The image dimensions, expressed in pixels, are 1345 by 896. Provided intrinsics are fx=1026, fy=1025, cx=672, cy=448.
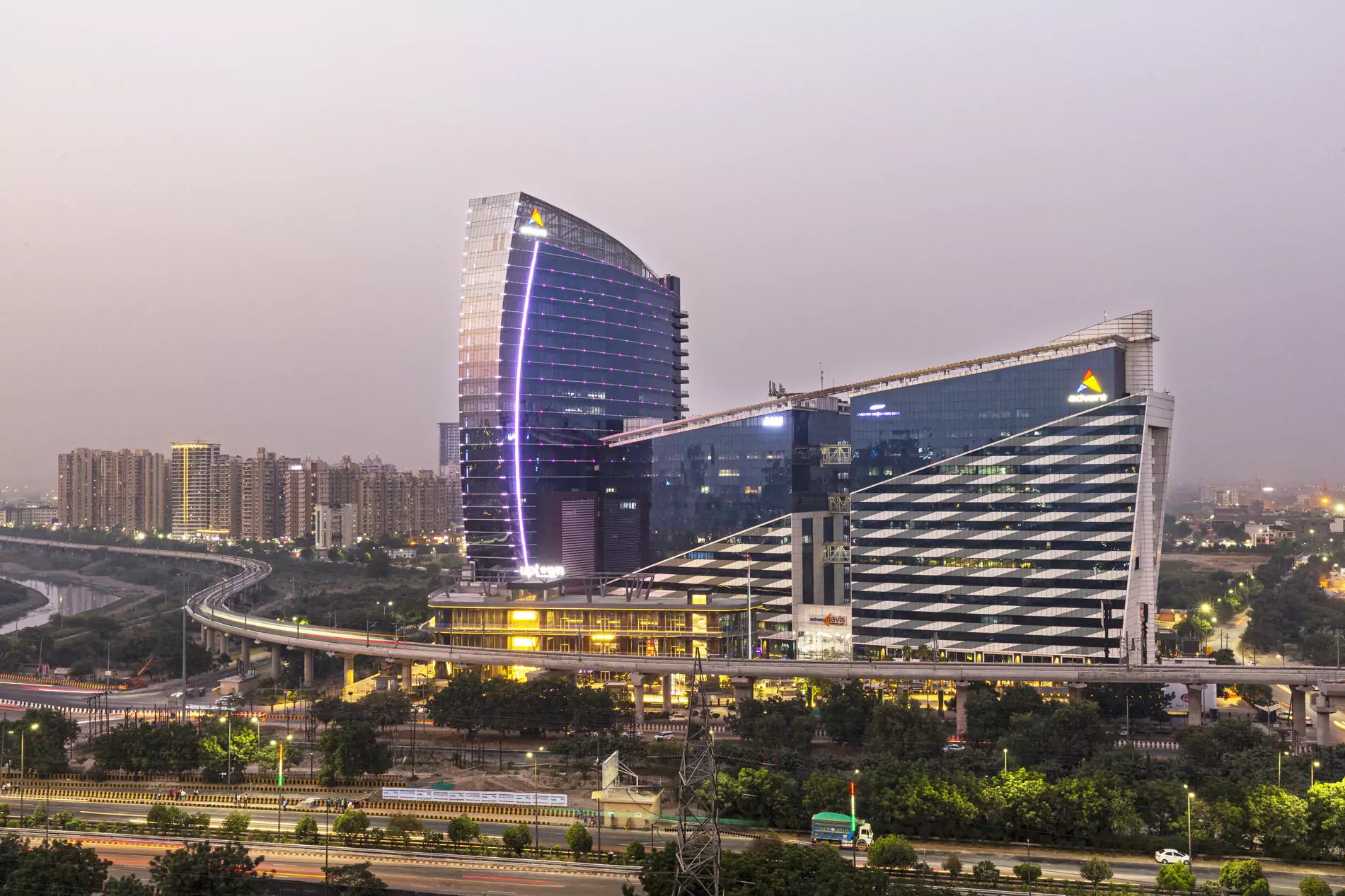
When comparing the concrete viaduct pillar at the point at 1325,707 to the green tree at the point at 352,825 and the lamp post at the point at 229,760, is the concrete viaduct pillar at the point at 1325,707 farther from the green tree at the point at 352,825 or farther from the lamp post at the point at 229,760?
the lamp post at the point at 229,760

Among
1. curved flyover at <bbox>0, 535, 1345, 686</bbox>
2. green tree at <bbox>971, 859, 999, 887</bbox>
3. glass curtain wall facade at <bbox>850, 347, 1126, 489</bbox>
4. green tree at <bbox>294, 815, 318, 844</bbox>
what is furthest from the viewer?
glass curtain wall facade at <bbox>850, 347, 1126, 489</bbox>

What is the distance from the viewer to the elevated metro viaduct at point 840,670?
75125 millimetres

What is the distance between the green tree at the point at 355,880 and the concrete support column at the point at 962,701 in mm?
48673

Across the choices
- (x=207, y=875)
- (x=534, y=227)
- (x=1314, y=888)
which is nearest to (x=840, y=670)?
(x=1314, y=888)

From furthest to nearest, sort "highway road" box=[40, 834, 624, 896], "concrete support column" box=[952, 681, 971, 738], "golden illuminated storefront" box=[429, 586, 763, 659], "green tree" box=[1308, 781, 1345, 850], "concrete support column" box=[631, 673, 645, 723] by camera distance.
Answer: "golden illuminated storefront" box=[429, 586, 763, 659] → "concrete support column" box=[631, 673, 645, 723] → "concrete support column" box=[952, 681, 971, 738] → "green tree" box=[1308, 781, 1345, 850] → "highway road" box=[40, 834, 624, 896]

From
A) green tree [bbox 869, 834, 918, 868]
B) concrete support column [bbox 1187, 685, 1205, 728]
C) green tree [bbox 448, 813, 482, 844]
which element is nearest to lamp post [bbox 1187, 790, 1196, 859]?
green tree [bbox 869, 834, 918, 868]

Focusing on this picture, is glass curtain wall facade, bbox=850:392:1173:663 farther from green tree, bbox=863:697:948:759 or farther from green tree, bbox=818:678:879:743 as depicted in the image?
green tree, bbox=863:697:948:759

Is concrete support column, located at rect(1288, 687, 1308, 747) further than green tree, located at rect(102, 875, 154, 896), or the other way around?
concrete support column, located at rect(1288, 687, 1308, 747)

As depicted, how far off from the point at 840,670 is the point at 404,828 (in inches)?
1653

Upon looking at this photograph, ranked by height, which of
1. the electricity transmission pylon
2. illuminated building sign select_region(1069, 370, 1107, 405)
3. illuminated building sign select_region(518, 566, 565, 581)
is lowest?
the electricity transmission pylon

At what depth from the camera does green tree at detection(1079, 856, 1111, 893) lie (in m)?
46.0

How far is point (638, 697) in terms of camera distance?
3346 inches

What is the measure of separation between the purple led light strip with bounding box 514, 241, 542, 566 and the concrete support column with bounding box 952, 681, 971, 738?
5366cm

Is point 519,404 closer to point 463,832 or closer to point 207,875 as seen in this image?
point 463,832
